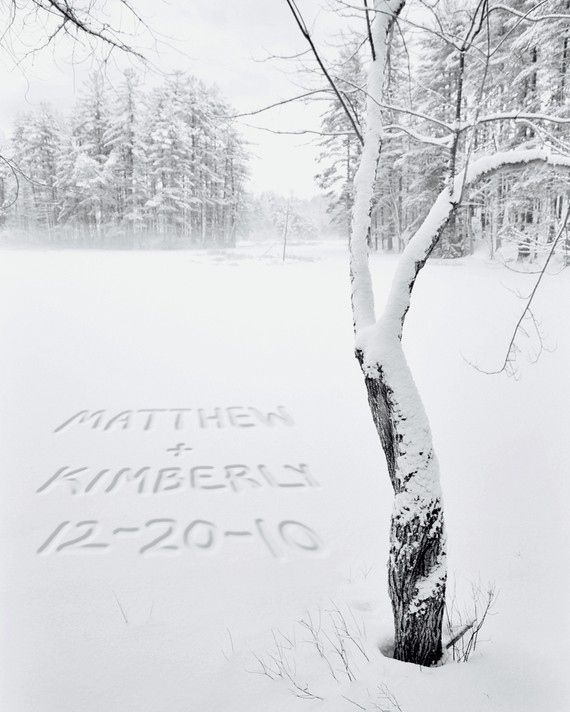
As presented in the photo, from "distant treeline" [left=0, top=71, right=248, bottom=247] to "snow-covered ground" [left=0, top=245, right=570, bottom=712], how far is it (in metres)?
20.1

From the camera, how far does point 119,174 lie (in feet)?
96.4

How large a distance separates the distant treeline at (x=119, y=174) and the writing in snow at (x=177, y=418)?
2141cm

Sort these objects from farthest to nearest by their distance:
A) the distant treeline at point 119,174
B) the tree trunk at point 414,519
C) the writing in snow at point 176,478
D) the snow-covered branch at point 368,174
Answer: the distant treeline at point 119,174 → the writing in snow at point 176,478 → the snow-covered branch at point 368,174 → the tree trunk at point 414,519

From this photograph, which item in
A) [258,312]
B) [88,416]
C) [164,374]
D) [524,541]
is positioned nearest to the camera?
[524,541]

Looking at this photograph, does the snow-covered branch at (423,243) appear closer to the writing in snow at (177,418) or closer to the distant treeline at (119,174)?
the writing in snow at (177,418)

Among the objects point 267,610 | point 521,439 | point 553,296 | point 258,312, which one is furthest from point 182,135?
point 267,610

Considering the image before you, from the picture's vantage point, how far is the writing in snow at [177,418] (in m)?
5.75

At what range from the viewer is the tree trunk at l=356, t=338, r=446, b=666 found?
2.31 meters

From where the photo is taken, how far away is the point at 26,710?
2227mm

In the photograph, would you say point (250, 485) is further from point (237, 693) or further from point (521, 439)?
point (521, 439)

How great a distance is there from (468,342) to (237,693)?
7751 mm

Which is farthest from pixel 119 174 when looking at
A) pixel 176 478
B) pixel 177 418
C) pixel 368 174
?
pixel 368 174

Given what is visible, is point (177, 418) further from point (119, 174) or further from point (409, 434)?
point (119, 174)

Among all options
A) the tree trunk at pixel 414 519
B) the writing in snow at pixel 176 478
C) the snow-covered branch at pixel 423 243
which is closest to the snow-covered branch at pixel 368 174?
the snow-covered branch at pixel 423 243
